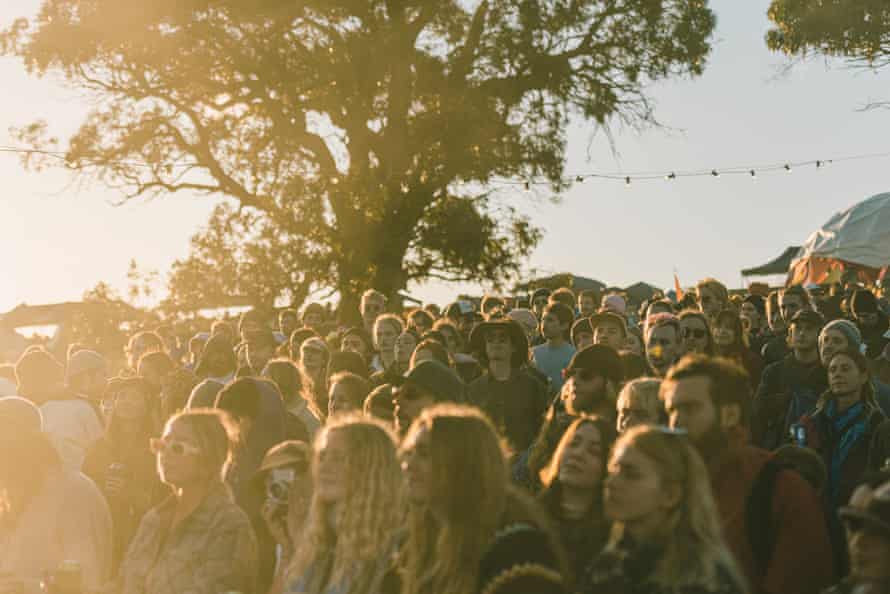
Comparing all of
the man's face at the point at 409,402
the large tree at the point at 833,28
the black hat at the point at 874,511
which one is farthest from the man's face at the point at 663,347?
the large tree at the point at 833,28

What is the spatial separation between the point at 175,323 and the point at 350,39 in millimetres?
6199

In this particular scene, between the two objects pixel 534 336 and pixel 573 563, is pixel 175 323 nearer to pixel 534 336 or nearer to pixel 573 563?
pixel 534 336

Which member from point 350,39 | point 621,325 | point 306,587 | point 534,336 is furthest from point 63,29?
point 306,587

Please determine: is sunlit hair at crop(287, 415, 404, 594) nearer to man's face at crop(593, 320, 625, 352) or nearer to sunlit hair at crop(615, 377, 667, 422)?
sunlit hair at crop(615, 377, 667, 422)

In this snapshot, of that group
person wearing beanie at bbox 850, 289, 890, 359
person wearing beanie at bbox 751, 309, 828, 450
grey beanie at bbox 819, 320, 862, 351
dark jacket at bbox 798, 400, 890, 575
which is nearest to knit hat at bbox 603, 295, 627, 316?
person wearing beanie at bbox 850, 289, 890, 359

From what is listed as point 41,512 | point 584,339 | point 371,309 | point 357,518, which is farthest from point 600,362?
point 371,309

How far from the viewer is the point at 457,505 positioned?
4012 millimetres

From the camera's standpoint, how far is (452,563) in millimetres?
3945

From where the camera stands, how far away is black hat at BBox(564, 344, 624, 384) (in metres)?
6.47

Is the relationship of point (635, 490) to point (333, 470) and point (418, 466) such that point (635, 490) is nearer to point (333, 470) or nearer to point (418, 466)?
point (418, 466)

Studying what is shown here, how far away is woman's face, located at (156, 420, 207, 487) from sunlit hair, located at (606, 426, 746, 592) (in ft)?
7.14

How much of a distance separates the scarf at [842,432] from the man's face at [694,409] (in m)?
1.75

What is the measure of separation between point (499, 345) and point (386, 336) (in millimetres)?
2214

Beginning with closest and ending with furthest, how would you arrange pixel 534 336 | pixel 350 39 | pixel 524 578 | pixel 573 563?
pixel 524 578 → pixel 573 563 → pixel 534 336 → pixel 350 39
